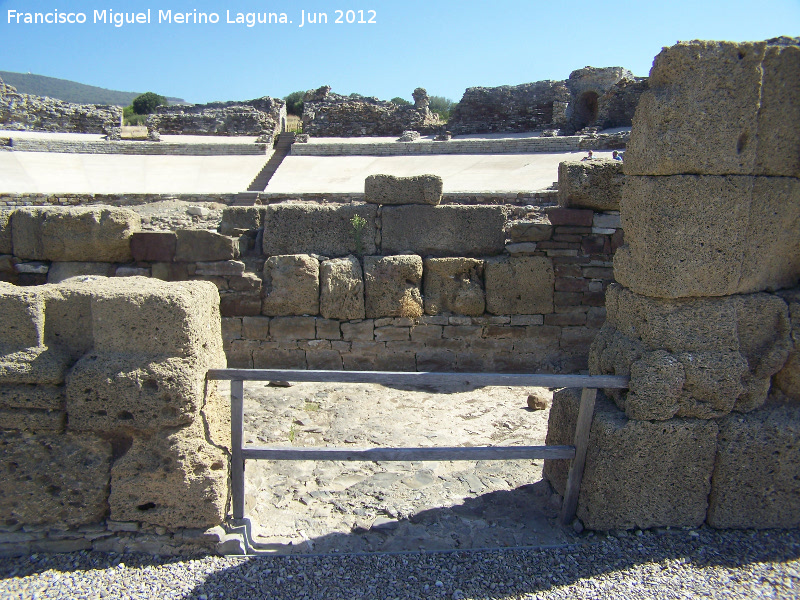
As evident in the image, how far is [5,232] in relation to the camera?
5.65 m

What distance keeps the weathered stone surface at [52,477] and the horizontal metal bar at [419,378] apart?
742 mm

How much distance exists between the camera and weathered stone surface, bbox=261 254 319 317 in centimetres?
595

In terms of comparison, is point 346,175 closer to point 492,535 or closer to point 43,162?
point 43,162

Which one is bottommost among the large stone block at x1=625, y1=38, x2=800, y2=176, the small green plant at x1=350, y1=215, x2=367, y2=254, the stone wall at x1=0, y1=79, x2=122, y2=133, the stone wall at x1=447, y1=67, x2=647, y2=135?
the small green plant at x1=350, y1=215, x2=367, y2=254

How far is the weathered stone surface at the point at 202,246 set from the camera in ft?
19.5

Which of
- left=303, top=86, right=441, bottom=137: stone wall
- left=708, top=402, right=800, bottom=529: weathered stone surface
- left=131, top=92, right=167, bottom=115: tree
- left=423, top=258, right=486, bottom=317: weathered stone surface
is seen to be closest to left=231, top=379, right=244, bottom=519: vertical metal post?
left=708, top=402, right=800, bottom=529: weathered stone surface

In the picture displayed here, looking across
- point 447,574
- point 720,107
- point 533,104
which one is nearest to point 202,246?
point 447,574

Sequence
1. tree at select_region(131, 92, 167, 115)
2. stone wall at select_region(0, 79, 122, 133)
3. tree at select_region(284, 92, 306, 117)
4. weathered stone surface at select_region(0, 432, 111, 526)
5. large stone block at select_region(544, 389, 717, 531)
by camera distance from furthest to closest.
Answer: tree at select_region(131, 92, 167, 115)
tree at select_region(284, 92, 306, 117)
stone wall at select_region(0, 79, 122, 133)
large stone block at select_region(544, 389, 717, 531)
weathered stone surface at select_region(0, 432, 111, 526)

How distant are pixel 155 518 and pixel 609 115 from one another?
17920 mm

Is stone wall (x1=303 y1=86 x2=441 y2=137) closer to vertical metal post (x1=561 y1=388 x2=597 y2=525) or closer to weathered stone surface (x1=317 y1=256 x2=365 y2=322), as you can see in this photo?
weathered stone surface (x1=317 y1=256 x2=365 y2=322)

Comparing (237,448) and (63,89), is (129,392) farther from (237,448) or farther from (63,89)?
(63,89)

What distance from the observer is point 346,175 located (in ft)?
41.6

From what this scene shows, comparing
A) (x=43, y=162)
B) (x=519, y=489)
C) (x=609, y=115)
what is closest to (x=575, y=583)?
(x=519, y=489)

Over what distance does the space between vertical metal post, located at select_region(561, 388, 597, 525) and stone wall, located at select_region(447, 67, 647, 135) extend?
56.7 feet
